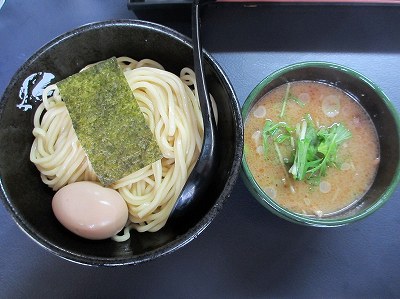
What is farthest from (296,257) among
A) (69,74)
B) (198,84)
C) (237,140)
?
(69,74)

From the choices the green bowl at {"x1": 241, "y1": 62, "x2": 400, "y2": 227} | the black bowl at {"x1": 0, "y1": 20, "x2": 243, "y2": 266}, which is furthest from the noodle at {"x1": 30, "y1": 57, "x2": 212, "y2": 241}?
the green bowl at {"x1": 241, "y1": 62, "x2": 400, "y2": 227}

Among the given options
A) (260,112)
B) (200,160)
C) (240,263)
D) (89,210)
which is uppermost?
(260,112)

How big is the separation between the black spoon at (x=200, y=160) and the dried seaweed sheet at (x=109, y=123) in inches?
5.2

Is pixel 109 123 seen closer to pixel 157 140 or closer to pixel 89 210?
pixel 157 140

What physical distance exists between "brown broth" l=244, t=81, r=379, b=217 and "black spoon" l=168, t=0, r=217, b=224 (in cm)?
19

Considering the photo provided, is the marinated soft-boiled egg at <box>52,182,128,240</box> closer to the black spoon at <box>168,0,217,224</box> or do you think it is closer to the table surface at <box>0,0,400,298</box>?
the black spoon at <box>168,0,217,224</box>

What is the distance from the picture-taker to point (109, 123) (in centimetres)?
121

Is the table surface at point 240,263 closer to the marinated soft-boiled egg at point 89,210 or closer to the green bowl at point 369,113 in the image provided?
the green bowl at point 369,113

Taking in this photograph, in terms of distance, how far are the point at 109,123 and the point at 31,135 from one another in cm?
25

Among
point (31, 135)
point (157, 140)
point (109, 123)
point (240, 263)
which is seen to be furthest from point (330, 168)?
point (31, 135)

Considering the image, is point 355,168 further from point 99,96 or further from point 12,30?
point 12,30

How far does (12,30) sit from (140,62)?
53 centimetres

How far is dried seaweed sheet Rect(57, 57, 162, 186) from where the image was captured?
1.20 meters

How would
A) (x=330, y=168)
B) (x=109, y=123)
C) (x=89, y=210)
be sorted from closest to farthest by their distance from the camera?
(x=89, y=210) < (x=109, y=123) < (x=330, y=168)
